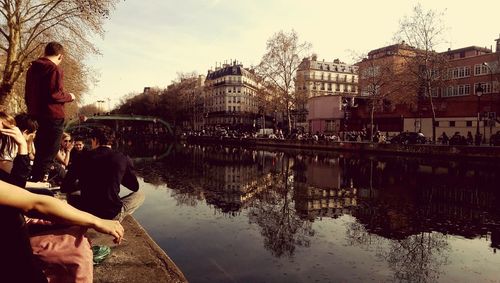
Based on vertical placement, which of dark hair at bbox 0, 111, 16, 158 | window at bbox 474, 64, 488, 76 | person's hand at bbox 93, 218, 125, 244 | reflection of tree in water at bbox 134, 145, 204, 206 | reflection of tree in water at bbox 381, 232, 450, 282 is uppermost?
window at bbox 474, 64, 488, 76

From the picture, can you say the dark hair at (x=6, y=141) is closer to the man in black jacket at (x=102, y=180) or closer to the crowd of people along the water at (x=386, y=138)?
the man in black jacket at (x=102, y=180)

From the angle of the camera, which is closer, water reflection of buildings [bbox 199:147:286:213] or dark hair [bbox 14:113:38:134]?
dark hair [bbox 14:113:38:134]

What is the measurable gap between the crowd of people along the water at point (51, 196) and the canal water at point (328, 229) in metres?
2.80

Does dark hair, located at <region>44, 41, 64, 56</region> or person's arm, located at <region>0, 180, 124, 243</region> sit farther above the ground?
dark hair, located at <region>44, 41, 64, 56</region>

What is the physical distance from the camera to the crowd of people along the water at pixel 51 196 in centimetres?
165

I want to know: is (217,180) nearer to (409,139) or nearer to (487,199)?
(487,199)

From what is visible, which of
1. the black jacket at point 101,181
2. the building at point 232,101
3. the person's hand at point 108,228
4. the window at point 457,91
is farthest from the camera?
the building at point 232,101

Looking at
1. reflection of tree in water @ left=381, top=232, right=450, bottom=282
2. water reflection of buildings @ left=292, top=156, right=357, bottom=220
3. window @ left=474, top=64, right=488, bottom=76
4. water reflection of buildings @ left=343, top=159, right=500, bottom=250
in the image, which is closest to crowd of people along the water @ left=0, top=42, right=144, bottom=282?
reflection of tree in water @ left=381, top=232, right=450, bottom=282

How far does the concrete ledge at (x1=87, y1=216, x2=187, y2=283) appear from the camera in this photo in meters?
4.59

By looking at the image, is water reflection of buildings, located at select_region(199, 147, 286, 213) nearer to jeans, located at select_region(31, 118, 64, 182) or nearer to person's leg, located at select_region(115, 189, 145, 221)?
jeans, located at select_region(31, 118, 64, 182)

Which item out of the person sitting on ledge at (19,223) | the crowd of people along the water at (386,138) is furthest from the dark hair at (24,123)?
the crowd of people along the water at (386,138)

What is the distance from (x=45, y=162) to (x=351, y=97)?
2139 inches

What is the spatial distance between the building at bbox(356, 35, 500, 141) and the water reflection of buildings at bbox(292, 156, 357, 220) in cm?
2269

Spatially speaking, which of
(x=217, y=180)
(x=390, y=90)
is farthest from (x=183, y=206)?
(x=390, y=90)
